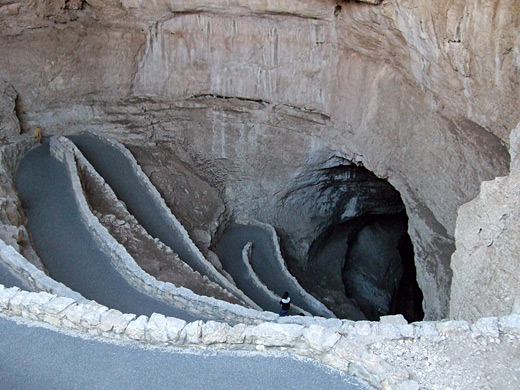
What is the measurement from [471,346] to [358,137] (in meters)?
10.8

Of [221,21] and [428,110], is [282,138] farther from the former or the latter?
[428,110]

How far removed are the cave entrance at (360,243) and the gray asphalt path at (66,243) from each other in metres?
8.33

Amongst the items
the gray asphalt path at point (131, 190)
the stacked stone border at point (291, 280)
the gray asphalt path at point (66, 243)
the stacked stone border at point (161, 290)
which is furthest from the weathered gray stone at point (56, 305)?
the stacked stone border at point (291, 280)

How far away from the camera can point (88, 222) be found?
42.2 ft

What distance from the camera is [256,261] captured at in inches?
690

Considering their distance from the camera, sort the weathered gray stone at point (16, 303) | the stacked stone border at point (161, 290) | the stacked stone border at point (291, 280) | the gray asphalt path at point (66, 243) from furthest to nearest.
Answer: the stacked stone border at point (291, 280) < the gray asphalt path at point (66, 243) < the stacked stone border at point (161, 290) < the weathered gray stone at point (16, 303)

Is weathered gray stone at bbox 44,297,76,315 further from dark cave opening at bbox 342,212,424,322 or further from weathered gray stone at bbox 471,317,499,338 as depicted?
dark cave opening at bbox 342,212,424,322

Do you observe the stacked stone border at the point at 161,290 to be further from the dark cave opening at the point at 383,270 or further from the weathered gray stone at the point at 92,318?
the dark cave opening at the point at 383,270

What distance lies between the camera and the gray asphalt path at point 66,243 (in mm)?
10867

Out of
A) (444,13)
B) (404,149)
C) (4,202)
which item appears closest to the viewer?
(444,13)

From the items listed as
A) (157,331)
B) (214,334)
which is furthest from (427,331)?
(157,331)

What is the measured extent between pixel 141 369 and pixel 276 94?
12775 millimetres

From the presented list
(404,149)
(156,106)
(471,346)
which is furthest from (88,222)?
(471,346)

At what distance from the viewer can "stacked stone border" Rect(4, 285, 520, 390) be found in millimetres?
6168
